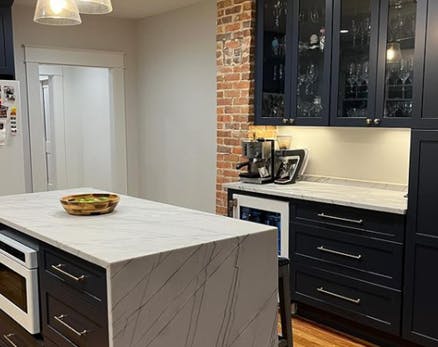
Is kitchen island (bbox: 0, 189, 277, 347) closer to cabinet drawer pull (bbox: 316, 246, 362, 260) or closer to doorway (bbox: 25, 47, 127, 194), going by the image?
cabinet drawer pull (bbox: 316, 246, 362, 260)

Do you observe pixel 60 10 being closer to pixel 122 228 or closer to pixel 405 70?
pixel 122 228

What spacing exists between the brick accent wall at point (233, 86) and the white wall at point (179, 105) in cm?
36

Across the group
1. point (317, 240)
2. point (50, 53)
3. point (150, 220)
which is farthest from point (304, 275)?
point (50, 53)

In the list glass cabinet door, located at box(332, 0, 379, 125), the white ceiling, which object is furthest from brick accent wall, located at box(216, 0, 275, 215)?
glass cabinet door, located at box(332, 0, 379, 125)

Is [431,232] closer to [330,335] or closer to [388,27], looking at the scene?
[330,335]

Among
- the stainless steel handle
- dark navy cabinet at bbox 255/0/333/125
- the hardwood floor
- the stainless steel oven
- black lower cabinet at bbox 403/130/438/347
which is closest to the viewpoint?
the stainless steel oven

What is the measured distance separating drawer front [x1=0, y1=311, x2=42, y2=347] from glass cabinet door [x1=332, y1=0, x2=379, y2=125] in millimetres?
2378

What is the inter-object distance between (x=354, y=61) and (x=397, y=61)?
33 centimetres

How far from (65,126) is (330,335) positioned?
530 cm

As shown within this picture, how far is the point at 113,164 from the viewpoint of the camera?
5.71 metres

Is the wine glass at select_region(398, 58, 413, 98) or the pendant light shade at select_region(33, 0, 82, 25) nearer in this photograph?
the pendant light shade at select_region(33, 0, 82, 25)

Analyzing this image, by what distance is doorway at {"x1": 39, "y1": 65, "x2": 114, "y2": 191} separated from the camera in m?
6.98

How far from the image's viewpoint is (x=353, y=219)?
3117mm

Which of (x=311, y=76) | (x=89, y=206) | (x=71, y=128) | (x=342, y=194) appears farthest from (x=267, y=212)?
(x=71, y=128)
